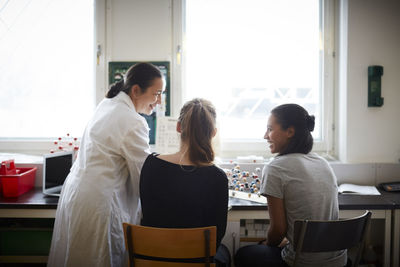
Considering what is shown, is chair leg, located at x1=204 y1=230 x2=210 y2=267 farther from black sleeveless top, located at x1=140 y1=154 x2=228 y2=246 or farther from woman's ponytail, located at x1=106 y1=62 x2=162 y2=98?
woman's ponytail, located at x1=106 y1=62 x2=162 y2=98

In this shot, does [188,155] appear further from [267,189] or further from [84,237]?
[84,237]

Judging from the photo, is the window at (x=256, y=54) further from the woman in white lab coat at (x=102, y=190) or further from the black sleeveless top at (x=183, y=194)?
the black sleeveless top at (x=183, y=194)

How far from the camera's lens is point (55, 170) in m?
2.07

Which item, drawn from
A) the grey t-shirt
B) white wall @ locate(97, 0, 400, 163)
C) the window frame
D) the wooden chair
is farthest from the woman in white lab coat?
white wall @ locate(97, 0, 400, 163)

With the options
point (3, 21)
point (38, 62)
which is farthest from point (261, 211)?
point (3, 21)

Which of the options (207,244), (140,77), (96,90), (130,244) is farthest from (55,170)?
(207,244)

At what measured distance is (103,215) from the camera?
1438mm

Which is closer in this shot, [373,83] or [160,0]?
[373,83]

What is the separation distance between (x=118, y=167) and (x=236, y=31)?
166 cm

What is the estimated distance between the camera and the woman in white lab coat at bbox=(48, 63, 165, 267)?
1439 millimetres

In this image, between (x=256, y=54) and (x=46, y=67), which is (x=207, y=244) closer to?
(x=256, y=54)

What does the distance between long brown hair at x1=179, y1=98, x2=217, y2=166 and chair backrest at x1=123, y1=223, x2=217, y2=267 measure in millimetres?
286

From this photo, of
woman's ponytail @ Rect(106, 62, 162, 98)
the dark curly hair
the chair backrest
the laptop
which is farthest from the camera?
the laptop

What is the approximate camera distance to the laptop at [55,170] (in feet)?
6.54
